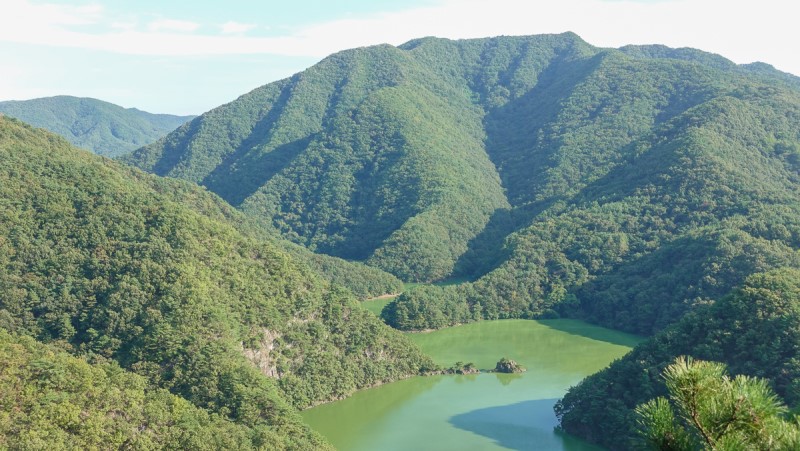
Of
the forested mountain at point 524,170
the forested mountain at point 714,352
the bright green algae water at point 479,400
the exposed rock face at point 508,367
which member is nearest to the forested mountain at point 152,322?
the bright green algae water at point 479,400

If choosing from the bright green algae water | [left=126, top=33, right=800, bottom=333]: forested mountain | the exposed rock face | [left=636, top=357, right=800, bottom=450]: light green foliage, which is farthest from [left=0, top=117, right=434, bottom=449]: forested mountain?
[left=636, top=357, right=800, bottom=450]: light green foliage

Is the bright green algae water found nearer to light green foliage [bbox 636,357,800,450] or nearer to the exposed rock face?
the exposed rock face

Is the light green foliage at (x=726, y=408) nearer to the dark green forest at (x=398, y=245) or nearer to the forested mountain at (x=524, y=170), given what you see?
the dark green forest at (x=398, y=245)

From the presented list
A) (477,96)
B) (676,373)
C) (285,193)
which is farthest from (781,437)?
(477,96)

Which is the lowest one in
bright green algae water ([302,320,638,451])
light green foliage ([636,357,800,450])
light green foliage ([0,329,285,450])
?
bright green algae water ([302,320,638,451])

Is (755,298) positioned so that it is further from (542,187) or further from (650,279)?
(542,187)

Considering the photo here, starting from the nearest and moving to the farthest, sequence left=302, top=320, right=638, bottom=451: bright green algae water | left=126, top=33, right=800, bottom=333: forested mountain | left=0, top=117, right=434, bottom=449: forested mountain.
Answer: left=0, top=117, right=434, bottom=449: forested mountain → left=302, top=320, right=638, bottom=451: bright green algae water → left=126, top=33, right=800, bottom=333: forested mountain
